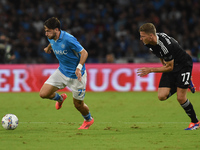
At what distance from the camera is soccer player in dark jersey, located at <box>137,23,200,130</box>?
6.85 m

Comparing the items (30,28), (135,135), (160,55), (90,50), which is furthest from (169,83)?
(30,28)

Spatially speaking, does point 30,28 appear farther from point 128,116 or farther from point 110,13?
point 128,116

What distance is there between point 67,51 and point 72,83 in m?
0.61

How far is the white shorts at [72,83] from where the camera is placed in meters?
7.15

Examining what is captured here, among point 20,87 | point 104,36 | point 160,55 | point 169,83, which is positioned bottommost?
point 20,87

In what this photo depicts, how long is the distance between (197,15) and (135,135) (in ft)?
46.9

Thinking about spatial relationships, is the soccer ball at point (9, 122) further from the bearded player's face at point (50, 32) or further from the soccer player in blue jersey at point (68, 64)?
the bearded player's face at point (50, 32)

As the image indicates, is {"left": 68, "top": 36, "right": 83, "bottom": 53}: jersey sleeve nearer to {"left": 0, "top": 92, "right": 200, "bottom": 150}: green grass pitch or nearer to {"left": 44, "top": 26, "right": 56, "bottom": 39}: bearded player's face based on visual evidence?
{"left": 44, "top": 26, "right": 56, "bottom": 39}: bearded player's face

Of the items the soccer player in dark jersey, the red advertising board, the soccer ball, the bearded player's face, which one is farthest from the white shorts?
the red advertising board

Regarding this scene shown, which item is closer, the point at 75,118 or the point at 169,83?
the point at 169,83

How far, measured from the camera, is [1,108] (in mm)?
10703

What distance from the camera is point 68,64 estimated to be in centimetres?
728

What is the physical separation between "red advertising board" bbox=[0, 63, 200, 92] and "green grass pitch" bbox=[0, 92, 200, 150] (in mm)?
1921

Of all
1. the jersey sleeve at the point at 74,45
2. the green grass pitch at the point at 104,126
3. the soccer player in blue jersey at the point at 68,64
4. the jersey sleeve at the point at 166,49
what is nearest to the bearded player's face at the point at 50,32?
the soccer player in blue jersey at the point at 68,64
